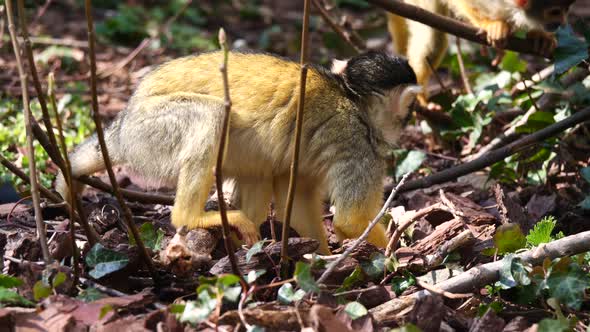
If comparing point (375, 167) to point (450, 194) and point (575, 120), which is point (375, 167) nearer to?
point (450, 194)

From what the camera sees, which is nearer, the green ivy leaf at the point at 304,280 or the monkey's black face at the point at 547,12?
the green ivy leaf at the point at 304,280

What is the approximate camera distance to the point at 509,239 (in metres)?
3.43

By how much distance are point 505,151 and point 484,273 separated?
1.71 metres

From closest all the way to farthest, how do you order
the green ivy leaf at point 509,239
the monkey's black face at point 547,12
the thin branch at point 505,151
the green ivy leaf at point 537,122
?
the green ivy leaf at point 509,239, the thin branch at point 505,151, the green ivy leaf at point 537,122, the monkey's black face at point 547,12

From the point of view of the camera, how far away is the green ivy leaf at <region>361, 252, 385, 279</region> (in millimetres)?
3275

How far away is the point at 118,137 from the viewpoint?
12.8ft

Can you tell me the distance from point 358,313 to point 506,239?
3.02 ft

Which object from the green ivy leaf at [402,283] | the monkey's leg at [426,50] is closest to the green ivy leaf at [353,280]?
the green ivy leaf at [402,283]

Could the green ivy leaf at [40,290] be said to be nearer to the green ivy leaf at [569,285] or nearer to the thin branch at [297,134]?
the thin branch at [297,134]

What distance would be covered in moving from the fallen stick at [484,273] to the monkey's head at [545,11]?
2550 millimetres

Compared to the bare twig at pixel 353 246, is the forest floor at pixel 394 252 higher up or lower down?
lower down

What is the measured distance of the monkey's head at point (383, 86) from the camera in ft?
13.8

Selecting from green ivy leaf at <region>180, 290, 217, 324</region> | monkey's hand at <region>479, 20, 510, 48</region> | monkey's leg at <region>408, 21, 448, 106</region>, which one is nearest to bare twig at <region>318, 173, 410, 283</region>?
green ivy leaf at <region>180, 290, 217, 324</region>

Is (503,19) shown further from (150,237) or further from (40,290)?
(40,290)
